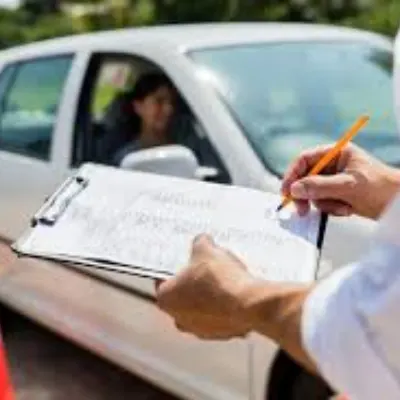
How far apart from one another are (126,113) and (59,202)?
3332 mm

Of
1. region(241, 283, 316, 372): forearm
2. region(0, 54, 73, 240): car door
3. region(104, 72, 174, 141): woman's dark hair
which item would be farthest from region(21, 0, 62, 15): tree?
region(241, 283, 316, 372): forearm

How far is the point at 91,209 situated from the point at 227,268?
0.42 m

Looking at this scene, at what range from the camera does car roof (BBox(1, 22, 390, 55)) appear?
508cm

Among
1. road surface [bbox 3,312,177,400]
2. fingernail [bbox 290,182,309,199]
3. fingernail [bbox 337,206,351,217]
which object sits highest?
fingernail [bbox 290,182,309,199]

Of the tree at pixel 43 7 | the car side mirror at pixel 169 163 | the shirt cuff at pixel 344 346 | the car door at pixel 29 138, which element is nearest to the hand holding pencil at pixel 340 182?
the shirt cuff at pixel 344 346

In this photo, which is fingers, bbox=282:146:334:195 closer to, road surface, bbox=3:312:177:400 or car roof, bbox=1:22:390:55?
car roof, bbox=1:22:390:55

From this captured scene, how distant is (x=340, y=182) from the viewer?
2.24 metres

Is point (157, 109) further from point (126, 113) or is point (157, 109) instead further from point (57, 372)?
point (57, 372)

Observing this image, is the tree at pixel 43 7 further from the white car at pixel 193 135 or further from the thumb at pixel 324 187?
the thumb at pixel 324 187

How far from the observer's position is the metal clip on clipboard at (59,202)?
217cm

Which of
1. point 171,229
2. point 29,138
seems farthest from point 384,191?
point 29,138

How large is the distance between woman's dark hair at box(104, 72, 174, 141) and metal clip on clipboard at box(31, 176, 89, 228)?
2880 millimetres

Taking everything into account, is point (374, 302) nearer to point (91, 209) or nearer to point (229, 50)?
point (91, 209)

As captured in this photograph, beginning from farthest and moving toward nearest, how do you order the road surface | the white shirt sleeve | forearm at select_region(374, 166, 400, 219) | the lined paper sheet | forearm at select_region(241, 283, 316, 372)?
the road surface, forearm at select_region(374, 166, 400, 219), the lined paper sheet, forearm at select_region(241, 283, 316, 372), the white shirt sleeve
